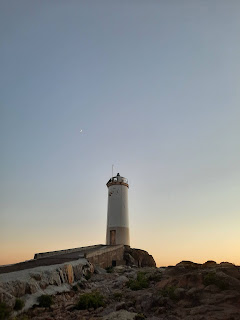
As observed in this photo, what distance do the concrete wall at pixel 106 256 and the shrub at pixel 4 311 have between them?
1241 centimetres

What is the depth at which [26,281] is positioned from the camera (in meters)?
10.1

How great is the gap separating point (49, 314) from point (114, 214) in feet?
89.4

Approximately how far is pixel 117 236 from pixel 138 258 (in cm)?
435

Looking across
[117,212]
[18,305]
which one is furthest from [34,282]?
[117,212]

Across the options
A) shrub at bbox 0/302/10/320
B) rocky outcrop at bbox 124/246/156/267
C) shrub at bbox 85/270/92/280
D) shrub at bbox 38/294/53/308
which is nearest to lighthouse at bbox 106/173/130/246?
rocky outcrop at bbox 124/246/156/267

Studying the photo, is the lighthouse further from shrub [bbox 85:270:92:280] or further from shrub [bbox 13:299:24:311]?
shrub [bbox 13:299:24:311]

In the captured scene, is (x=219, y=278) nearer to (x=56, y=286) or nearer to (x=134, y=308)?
(x=134, y=308)

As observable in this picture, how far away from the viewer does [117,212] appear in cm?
3603

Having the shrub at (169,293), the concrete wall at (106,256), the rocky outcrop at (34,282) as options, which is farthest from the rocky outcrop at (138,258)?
the shrub at (169,293)

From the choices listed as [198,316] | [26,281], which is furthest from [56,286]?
[198,316]

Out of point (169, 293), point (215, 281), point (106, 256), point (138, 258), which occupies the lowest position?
point (169, 293)

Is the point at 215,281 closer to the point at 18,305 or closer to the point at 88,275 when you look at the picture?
the point at 18,305

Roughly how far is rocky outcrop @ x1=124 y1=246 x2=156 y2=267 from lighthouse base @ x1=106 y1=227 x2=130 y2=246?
2.33 metres

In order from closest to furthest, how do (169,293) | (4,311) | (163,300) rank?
(4,311) < (163,300) < (169,293)
